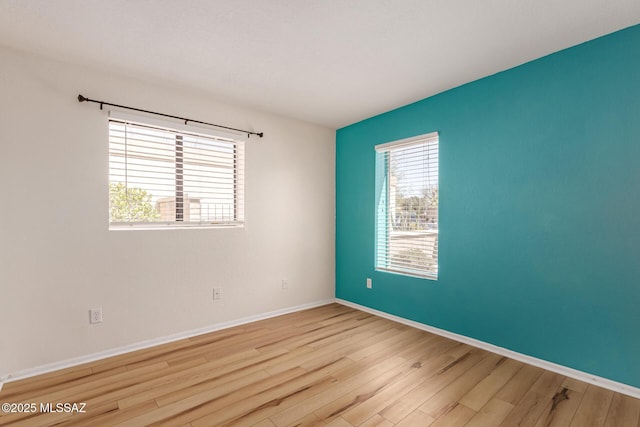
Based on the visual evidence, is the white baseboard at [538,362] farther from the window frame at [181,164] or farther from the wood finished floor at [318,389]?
the window frame at [181,164]

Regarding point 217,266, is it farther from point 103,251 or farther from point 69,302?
point 69,302

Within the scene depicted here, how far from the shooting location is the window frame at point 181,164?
2.74m

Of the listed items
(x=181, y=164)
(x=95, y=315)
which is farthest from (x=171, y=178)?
(x=95, y=315)

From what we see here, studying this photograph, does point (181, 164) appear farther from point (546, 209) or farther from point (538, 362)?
point (538, 362)

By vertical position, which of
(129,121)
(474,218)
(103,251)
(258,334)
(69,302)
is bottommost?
(258,334)

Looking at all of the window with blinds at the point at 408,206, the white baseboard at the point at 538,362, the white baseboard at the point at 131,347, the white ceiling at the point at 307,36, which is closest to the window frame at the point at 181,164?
the white ceiling at the point at 307,36

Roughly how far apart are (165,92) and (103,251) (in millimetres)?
1553

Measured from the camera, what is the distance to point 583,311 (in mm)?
2240

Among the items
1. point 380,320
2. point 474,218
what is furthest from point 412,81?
point 380,320

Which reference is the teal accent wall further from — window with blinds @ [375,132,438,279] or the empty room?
window with blinds @ [375,132,438,279]

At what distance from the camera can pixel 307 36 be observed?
7.06 feet

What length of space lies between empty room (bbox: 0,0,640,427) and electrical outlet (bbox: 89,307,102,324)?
0.04 ft

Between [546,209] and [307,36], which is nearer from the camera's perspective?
[307,36]

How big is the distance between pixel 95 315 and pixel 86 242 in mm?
617
